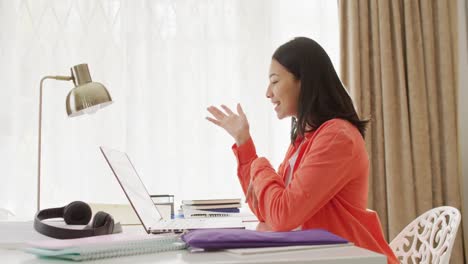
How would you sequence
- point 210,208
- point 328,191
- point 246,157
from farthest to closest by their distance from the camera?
point 210,208
point 246,157
point 328,191

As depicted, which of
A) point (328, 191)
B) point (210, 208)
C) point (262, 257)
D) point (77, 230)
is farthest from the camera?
point (210, 208)

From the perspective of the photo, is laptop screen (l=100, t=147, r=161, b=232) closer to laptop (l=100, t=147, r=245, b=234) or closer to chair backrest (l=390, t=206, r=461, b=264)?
laptop (l=100, t=147, r=245, b=234)

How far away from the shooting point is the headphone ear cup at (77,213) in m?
1.15

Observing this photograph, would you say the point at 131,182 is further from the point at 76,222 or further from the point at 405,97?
the point at 405,97

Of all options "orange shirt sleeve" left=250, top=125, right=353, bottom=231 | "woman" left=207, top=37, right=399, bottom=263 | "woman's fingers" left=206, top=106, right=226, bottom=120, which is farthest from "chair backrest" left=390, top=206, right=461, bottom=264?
"woman's fingers" left=206, top=106, right=226, bottom=120

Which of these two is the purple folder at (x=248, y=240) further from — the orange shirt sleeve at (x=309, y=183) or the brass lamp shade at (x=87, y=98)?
the brass lamp shade at (x=87, y=98)

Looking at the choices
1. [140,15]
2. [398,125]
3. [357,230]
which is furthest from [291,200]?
[140,15]

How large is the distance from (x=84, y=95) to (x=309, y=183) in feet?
2.46

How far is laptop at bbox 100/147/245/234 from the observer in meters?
1.02

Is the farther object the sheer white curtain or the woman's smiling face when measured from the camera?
the sheer white curtain

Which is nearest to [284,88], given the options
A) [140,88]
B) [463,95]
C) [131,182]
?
[131,182]

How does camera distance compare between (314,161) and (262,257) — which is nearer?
(262,257)

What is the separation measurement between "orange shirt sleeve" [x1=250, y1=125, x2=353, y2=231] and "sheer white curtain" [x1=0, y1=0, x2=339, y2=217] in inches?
49.5

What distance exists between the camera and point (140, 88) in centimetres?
240
